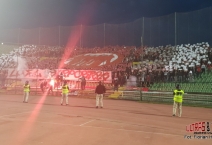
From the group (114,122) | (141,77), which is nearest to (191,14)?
(141,77)

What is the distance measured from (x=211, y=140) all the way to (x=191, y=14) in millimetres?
21142

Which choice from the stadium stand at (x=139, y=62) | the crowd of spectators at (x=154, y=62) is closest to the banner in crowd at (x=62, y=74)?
the stadium stand at (x=139, y=62)

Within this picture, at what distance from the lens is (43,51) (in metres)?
36.9

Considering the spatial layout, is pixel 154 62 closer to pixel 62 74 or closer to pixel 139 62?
pixel 139 62

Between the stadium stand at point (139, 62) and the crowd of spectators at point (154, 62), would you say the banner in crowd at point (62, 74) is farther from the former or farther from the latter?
the crowd of spectators at point (154, 62)

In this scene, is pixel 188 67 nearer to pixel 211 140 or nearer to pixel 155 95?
pixel 155 95

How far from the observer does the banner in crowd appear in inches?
1135

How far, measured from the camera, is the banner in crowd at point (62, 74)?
28828mm

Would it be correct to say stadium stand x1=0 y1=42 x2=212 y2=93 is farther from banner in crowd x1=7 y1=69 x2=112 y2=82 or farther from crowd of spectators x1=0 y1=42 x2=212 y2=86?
banner in crowd x1=7 y1=69 x2=112 y2=82

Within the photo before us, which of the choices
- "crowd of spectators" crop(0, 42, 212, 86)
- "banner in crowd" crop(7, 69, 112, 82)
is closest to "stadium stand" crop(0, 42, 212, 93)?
"crowd of spectators" crop(0, 42, 212, 86)

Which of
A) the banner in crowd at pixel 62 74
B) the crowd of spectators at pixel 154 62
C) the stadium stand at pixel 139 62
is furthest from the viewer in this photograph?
the banner in crowd at pixel 62 74

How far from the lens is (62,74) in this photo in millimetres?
31812

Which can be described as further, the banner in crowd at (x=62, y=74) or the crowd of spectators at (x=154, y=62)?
the banner in crowd at (x=62, y=74)

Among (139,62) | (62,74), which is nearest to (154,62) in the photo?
(139,62)
